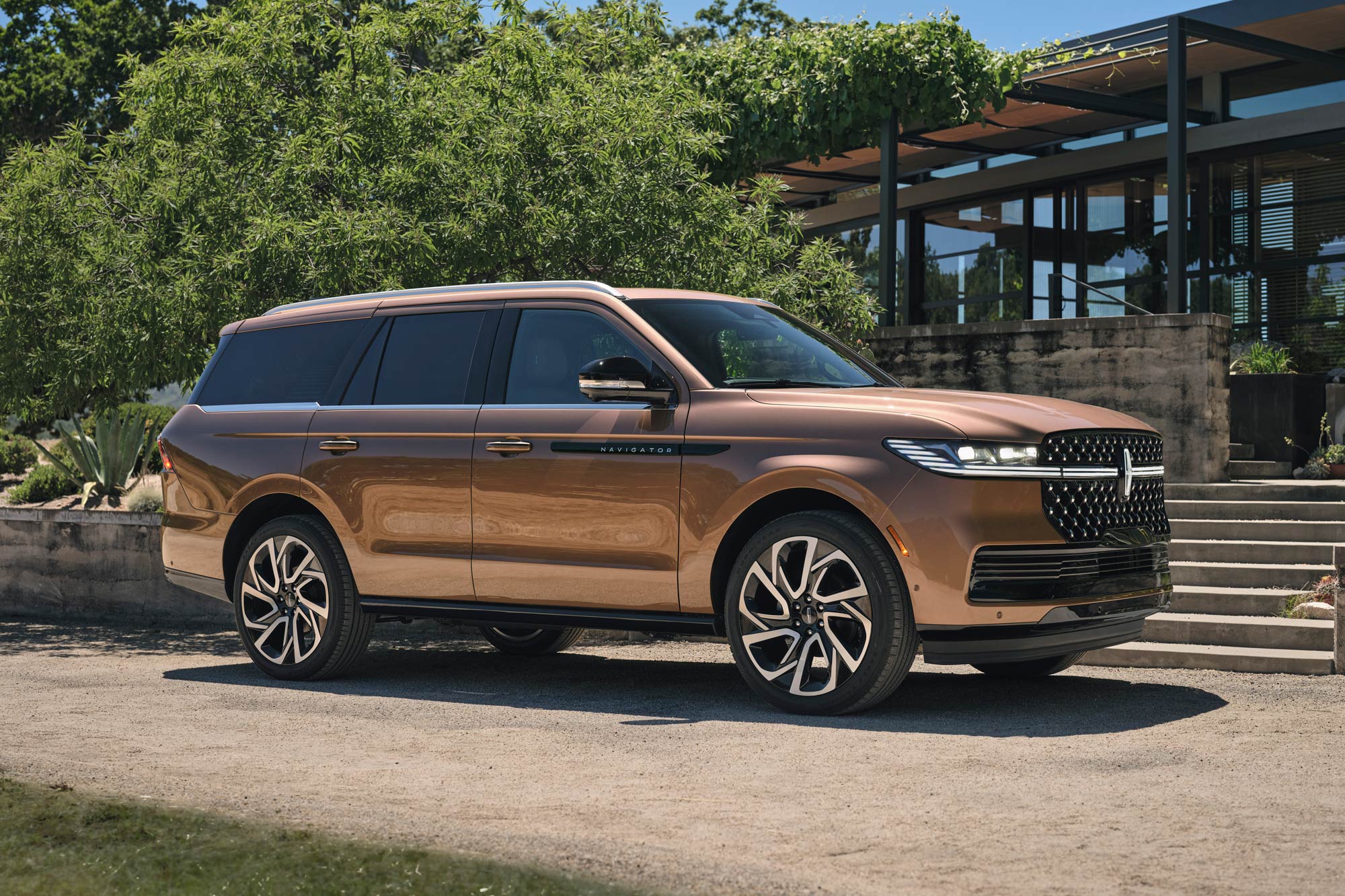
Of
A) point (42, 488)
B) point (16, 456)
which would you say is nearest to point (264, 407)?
point (42, 488)

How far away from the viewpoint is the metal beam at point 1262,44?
16297mm

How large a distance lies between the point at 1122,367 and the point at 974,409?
23.5ft

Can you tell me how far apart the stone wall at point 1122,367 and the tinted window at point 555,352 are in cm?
673

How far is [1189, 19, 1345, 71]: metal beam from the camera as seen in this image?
16.3 meters

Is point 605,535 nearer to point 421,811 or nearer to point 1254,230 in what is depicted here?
point 421,811

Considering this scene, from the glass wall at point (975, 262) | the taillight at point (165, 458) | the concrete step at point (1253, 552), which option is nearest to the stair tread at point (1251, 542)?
the concrete step at point (1253, 552)

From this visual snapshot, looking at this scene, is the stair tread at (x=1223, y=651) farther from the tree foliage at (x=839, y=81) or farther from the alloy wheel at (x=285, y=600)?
the tree foliage at (x=839, y=81)

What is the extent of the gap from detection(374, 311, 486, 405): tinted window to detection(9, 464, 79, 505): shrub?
37.3ft

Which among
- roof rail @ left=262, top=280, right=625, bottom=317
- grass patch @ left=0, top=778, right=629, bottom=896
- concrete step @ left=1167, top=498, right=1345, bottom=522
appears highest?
roof rail @ left=262, top=280, right=625, bottom=317

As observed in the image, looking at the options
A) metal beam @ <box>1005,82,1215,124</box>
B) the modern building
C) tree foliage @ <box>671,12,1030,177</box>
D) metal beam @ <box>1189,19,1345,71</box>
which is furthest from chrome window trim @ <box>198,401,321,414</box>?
metal beam @ <box>1189,19,1345,71</box>

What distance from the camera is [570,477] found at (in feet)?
25.6

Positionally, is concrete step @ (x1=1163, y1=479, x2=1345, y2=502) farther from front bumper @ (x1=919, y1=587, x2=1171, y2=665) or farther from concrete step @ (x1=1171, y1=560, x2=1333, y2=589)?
front bumper @ (x1=919, y1=587, x2=1171, y2=665)

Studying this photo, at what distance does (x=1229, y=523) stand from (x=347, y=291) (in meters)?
7.04

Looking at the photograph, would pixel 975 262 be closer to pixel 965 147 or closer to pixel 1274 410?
pixel 965 147
